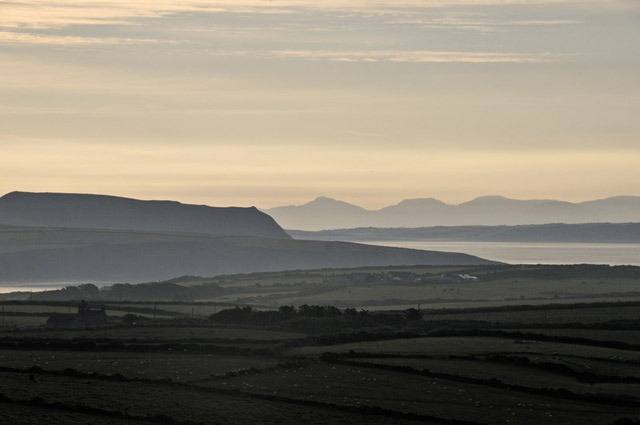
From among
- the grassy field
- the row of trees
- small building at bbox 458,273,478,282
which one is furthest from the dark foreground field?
small building at bbox 458,273,478,282

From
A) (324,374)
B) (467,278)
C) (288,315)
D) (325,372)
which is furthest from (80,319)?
(467,278)

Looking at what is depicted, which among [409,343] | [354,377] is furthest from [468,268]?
[354,377]

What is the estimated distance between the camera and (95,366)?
60.9 metres

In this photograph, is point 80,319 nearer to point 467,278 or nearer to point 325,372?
point 325,372

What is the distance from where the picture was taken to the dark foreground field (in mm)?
51344

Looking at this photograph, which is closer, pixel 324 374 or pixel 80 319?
pixel 324 374

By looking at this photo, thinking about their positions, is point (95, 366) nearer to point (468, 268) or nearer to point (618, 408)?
point (618, 408)

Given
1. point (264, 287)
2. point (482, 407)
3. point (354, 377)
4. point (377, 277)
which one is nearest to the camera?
point (482, 407)

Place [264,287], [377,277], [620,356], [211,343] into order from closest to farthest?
[620,356] < [211,343] < [264,287] < [377,277]

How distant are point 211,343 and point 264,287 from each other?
8841cm

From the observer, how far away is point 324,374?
6112 cm

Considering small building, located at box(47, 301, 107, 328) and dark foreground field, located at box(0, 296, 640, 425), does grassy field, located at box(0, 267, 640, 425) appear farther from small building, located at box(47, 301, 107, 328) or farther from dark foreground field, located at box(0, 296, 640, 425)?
small building, located at box(47, 301, 107, 328)

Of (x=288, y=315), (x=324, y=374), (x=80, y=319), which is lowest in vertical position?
(x=324, y=374)

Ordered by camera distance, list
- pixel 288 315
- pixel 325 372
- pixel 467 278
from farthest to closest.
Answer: pixel 467 278, pixel 288 315, pixel 325 372
